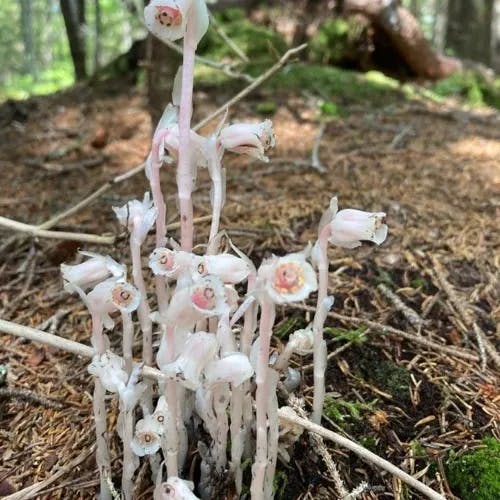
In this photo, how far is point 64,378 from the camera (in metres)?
1.80

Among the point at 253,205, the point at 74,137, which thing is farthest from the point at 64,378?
the point at 74,137

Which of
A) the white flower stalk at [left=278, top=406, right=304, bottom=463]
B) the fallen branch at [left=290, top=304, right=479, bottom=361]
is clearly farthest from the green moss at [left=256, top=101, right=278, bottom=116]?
the white flower stalk at [left=278, top=406, right=304, bottom=463]

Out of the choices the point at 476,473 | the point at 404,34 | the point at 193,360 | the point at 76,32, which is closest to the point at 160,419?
the point at 193,360

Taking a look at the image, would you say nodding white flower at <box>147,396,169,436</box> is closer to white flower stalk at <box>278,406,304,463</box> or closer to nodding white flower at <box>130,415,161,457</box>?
nodding white flower at <box>130,415,161,457</box>

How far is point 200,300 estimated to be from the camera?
1.12m

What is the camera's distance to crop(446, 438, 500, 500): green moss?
4.72 ft

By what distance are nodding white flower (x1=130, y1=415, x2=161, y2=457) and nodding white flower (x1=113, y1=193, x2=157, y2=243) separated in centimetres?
40

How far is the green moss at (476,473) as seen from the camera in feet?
4.72

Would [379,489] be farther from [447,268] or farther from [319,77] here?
[319,77]

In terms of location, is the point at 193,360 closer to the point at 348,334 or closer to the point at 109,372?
the point at 109,372

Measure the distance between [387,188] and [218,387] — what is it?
6.17 ft

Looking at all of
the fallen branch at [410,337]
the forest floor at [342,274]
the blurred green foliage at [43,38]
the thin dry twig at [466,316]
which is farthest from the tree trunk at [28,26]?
the fallen branch at [410,337]

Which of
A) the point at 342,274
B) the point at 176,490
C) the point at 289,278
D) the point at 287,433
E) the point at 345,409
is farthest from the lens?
the point at 342,274

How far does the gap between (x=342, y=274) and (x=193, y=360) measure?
3.71 feet
